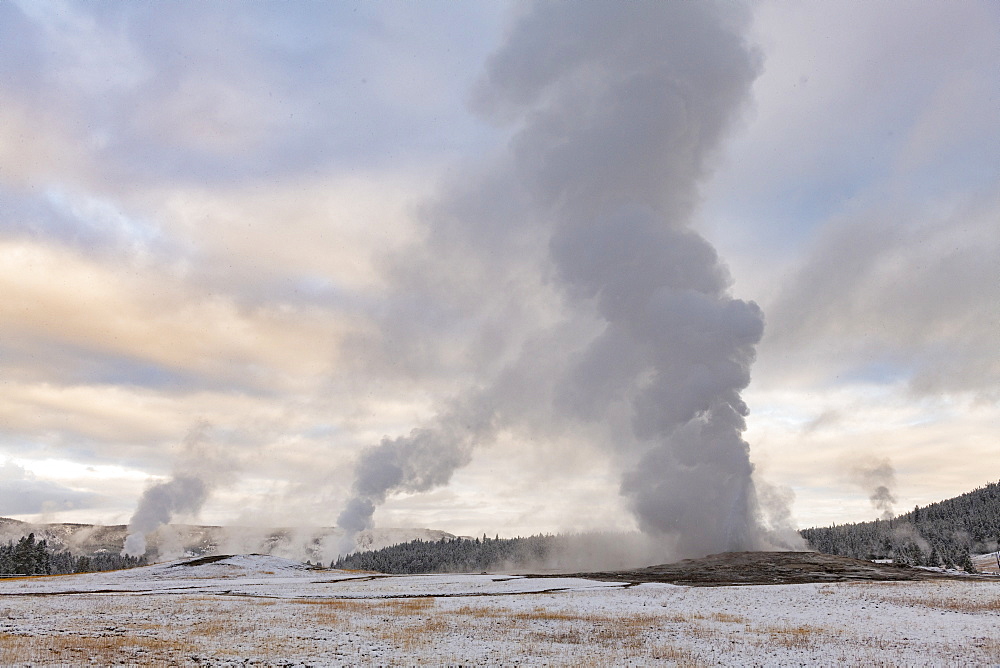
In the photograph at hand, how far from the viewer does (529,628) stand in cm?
3059

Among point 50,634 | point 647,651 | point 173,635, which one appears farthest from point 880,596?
point 50,634

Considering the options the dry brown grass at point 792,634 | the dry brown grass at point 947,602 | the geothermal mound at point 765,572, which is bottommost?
the dry brown grass at point 792,634

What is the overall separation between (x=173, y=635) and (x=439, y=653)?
12990mm

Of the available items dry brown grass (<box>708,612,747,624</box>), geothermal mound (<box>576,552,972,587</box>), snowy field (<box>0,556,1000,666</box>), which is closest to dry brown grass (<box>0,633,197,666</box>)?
snowy field (<box>0,556,1000,666</box>)

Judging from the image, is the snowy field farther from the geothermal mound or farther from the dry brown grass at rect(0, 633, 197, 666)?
the geothermal mound

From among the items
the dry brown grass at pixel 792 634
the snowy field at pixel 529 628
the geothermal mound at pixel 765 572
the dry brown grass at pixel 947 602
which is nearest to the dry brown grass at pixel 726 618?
the snowy field at pixel 529 628

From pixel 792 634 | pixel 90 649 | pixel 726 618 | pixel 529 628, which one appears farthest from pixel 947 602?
pixel 90 649

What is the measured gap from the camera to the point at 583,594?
49500mm

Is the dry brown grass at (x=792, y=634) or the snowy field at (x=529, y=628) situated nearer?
the snowy field at (x=529, y=628)

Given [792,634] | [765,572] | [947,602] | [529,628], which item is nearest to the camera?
[792,634]

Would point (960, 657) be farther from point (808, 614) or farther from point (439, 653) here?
point (439, 653)

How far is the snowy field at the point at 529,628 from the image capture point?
74.3 feet

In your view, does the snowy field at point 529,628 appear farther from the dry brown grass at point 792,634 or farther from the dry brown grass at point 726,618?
the dry brown grass at point 726,618

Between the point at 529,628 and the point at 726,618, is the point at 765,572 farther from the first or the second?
the point at 529,628
